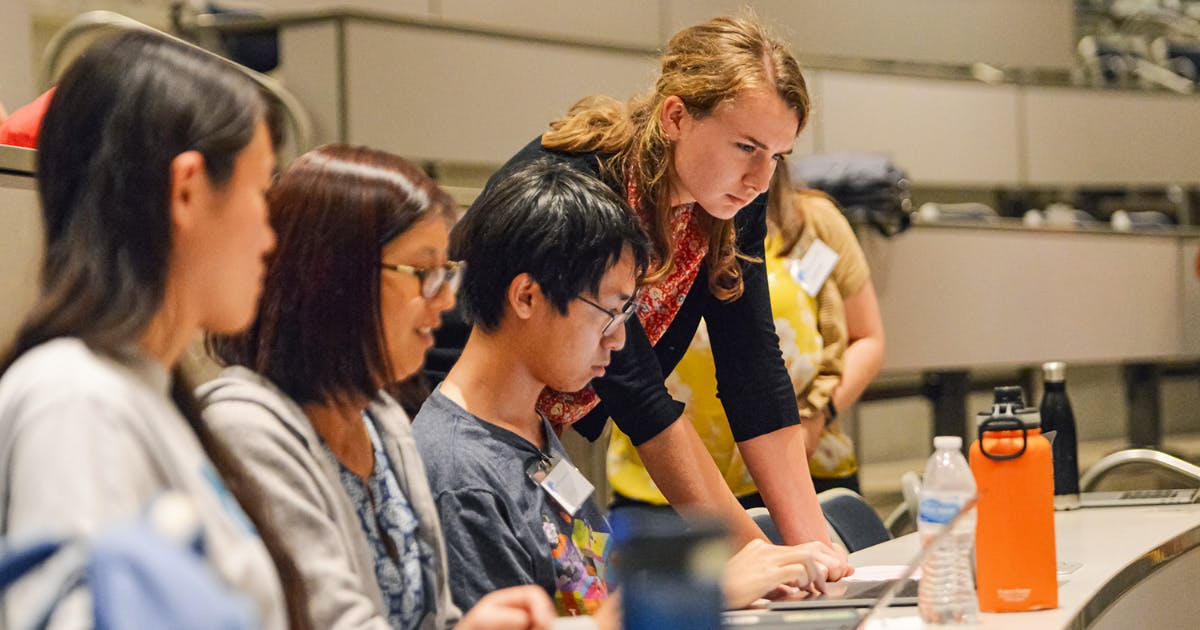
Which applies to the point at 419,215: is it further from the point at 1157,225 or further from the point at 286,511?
the point at 1157,225

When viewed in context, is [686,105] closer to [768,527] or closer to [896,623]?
[768,527]

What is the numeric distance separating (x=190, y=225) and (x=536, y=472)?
0.76 m

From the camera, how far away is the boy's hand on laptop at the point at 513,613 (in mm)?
1128

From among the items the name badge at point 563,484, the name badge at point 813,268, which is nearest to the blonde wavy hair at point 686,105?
the name badge at point 563,484

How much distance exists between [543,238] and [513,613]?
0.61 m

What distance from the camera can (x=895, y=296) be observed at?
386 cm

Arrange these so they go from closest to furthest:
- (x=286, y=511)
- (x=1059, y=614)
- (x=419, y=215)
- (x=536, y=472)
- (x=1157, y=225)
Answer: (x=286, y=511) < (x=419, y=215) < (x=1059, y=614) < (x=536, y=472) < (x=1157, y=225)

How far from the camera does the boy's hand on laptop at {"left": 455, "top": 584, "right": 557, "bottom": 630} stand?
3.70ft

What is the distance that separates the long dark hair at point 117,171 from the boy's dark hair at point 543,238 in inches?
28.2

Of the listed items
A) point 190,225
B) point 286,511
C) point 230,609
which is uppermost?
point 190,225

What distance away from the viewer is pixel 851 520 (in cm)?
233

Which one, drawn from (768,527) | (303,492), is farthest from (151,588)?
(768,527)

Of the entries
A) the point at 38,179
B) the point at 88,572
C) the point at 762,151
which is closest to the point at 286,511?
the point at 38,179

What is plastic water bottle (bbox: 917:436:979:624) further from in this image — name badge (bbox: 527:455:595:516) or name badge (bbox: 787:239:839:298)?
name badge (bbox: 787:239:839:298)
